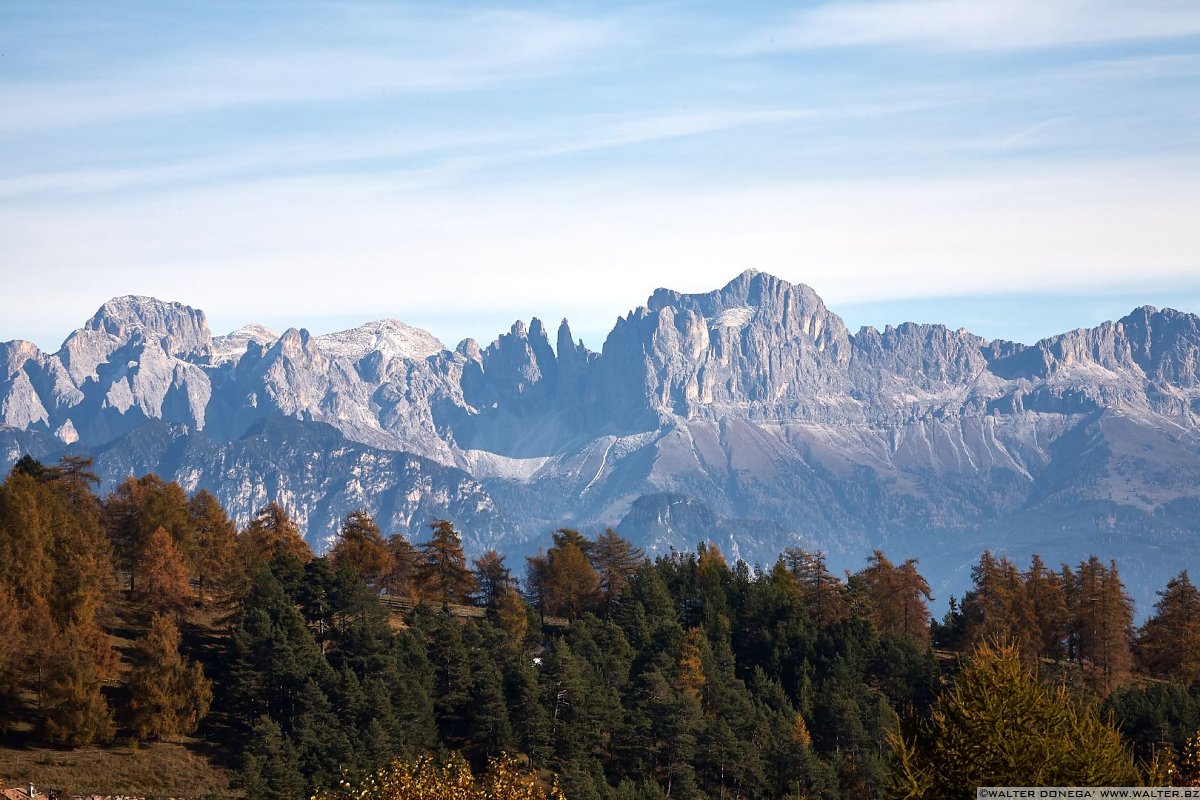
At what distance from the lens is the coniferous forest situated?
110 meters

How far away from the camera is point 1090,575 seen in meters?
157

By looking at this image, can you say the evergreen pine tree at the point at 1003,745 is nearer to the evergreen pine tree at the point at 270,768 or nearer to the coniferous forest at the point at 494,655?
the coniferous forest at the point at 494,655

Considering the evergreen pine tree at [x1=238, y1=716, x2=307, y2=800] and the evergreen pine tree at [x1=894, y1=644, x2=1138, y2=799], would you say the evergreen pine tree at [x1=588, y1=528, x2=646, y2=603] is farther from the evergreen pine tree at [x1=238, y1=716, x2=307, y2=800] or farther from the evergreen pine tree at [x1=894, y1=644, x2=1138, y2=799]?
the evergreen pine tree at [x1=894, y1=644, x2=1138, y2=799]

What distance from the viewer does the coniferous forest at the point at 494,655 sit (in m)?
110

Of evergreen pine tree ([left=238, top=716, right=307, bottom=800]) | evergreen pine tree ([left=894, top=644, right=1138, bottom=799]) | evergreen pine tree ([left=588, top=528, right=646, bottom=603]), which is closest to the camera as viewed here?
evergreen pine tree ([left=894, top=644, right=1138, bottom=799])

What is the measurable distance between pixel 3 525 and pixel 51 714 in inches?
917

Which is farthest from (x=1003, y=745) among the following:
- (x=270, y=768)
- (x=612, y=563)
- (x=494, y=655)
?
(x=612, y=563)

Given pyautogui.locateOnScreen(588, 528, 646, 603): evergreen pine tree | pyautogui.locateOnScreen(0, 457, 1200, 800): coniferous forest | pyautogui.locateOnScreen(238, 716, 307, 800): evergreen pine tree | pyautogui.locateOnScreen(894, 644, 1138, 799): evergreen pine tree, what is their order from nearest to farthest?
pyautogui.locateOnScreen(894, 644, 1138, 799): evergreen pine tree < pyautogui.locateOnScreen(238, 716, 307, 800): evergreen pine tree < pyautogui.locateOnScreen(0, 457, 1200, 800): coniferous forest < pyautogui.locateOnScreen(588, 528, 646, 603): evergreen pine tree

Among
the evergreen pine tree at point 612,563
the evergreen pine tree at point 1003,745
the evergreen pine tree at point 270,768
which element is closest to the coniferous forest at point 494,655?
the evergreen pine tree at point 270,768

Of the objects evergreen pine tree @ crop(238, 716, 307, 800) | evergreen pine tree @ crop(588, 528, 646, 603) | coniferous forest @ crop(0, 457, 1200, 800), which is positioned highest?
evergreen pine tree @ crop(588, 528, 646, 603)

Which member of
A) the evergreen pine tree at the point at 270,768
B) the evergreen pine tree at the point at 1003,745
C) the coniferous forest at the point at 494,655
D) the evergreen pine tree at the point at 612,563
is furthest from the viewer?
the evergreen pine tree at the point at 612,563

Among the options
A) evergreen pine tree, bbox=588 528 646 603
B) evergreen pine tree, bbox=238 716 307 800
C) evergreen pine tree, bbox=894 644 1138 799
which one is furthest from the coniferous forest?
evergreen pine tree, bbox=894 644 1138 799

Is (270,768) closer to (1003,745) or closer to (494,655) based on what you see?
(494,655)

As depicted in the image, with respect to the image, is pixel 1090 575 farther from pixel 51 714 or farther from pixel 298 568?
pixel 51 714
